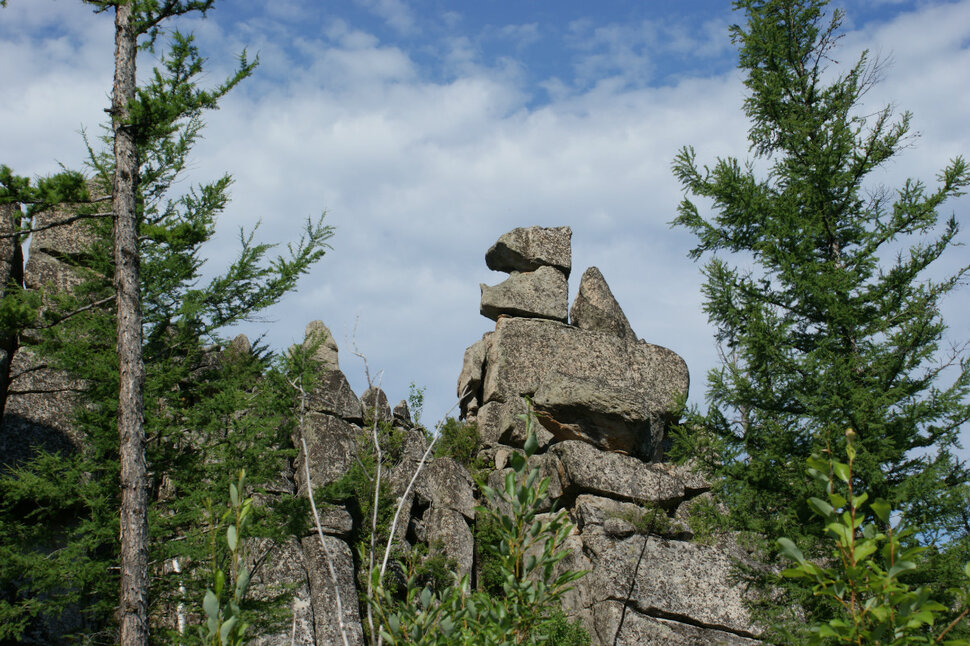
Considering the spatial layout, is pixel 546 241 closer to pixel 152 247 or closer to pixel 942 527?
pixel 152 247

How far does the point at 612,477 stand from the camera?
15750 mm

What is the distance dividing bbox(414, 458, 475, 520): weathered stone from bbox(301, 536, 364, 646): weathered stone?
2485mm

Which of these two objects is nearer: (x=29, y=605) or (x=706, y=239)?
(x=29, y=605)

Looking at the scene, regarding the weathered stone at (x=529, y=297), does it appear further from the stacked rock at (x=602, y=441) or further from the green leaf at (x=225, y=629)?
the green leaf at (x=225, y=629)

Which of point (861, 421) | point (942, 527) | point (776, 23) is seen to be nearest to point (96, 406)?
point (861, 421)

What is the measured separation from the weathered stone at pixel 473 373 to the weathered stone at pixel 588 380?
0.24m

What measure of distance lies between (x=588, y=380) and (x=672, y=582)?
5.68 meters

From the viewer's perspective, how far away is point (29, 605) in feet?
27.8

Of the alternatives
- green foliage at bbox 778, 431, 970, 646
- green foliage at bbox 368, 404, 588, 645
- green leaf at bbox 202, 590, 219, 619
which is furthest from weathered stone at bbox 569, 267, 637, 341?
green leaf at bbox 202, 590, 219, 619

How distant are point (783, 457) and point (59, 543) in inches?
369

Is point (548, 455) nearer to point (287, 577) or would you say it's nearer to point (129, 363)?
point (287, 577)

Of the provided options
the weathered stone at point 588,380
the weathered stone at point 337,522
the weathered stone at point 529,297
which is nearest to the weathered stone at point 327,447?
the weathered stone at point 337,522

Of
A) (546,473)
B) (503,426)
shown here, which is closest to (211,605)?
(546,473)

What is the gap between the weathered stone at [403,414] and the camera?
1828 cm
